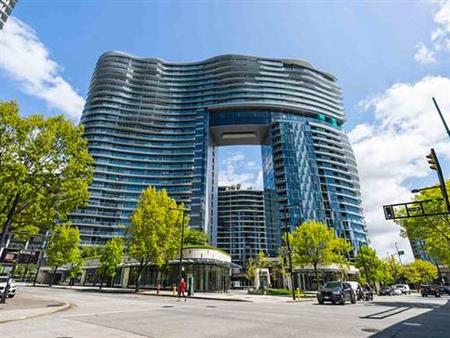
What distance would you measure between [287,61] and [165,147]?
262ft

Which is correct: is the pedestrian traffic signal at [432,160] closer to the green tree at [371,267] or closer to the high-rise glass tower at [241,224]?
the green tree at [371,267]

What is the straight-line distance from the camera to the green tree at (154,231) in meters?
34.6

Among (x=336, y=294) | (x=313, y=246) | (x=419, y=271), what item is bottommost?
(x=336, y=294)

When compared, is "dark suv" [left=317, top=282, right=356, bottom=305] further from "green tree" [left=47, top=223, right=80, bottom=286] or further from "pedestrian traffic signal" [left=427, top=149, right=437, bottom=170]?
"green tree" [left=47, top=223, right=80, bottom=286]

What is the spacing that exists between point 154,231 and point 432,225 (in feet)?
106

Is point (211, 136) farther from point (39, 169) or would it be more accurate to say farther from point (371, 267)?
point (39, 169)

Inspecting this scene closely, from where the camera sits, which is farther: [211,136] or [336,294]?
[211,136]

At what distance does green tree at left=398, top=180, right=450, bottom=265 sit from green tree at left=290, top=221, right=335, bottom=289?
13.1 m

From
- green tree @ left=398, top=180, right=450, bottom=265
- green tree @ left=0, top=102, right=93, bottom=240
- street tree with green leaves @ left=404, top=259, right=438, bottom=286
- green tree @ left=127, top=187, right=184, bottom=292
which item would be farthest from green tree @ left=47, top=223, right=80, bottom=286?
street tree with green leaves @ left=404, top=259, right=438, bottom=286

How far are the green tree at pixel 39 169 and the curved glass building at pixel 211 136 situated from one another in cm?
8419

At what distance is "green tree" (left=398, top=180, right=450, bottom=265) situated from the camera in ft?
91.3

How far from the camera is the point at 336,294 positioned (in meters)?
22.0

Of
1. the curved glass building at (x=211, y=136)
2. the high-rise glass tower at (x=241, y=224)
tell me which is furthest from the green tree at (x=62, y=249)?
the high-rise glass tower at (x=241, y=224)

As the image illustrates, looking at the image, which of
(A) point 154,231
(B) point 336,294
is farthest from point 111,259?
(B) point 336,294
